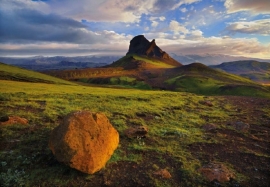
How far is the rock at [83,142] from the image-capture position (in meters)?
14.5

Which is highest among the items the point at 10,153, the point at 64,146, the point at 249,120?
the point at 64,146

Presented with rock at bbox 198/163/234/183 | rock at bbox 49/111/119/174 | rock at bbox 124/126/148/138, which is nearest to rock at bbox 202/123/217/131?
rock at bbox 124/126/148/138

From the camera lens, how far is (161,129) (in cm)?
2644

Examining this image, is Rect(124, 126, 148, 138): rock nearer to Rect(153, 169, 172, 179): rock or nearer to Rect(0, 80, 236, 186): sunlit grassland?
Rect(0, 80, 236, 186): sunlit grassland

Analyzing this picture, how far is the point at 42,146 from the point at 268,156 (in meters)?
20.7

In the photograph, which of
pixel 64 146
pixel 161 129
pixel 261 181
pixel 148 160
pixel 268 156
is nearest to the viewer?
pixel 64 146

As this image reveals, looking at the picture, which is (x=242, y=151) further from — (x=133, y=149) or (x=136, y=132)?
(x=133, y=149)

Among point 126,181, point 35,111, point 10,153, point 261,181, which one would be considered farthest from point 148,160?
point 35,111

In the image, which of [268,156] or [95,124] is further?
[268,156]

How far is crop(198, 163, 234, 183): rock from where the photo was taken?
51.8 feet

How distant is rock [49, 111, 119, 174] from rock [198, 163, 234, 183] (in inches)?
292

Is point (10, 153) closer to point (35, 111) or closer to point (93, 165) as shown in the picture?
point (93, 165)

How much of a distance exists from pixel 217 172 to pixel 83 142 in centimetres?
1018

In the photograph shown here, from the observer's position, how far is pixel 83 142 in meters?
15.1
